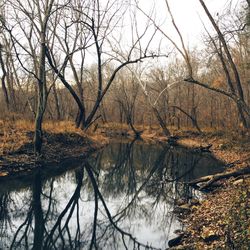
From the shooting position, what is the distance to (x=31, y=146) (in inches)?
623

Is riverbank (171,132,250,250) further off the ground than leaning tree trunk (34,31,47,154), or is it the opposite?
leaning tree trunk (34,31,47,154)

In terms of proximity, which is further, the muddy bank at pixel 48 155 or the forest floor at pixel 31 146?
the forest floor at pixel 31 146

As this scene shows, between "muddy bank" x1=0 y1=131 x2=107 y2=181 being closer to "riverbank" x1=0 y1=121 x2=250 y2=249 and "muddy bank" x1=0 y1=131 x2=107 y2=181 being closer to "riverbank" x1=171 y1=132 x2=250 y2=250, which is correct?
"riverbank" x1=0 y1=121 x2=250 y2=249

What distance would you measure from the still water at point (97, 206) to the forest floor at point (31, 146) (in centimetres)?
97

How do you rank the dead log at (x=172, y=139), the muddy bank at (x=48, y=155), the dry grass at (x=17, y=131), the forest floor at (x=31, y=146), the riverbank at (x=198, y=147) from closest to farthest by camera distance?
the riverbank at (x=198, y=147), the muddy bank at (x=48, y=155), the forest floor at (x=31, y=146), the dry grass at (x=17, y=131), the dead log at (x=172, y=139)

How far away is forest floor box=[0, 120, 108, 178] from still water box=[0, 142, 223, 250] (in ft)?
3.17

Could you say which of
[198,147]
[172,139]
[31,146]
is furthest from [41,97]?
[172,139]

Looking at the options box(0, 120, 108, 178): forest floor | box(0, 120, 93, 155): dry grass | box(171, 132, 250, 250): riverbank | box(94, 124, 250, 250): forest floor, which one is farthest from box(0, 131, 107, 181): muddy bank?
box(171, 132, 250, 250): riverbank

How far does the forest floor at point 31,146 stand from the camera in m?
13.9

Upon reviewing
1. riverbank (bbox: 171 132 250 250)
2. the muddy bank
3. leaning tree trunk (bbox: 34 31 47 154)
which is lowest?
riverbank (bbox: 171 132 250 250)

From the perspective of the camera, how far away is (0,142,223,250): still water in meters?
7.59

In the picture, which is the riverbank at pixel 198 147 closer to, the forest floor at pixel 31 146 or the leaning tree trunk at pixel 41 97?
the forest floor at pixel 31 146

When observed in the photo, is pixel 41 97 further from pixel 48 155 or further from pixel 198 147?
pixel 198 147

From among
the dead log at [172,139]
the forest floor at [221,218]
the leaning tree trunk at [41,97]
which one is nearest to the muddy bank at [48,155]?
the leaning tree trunk at [41,97]
